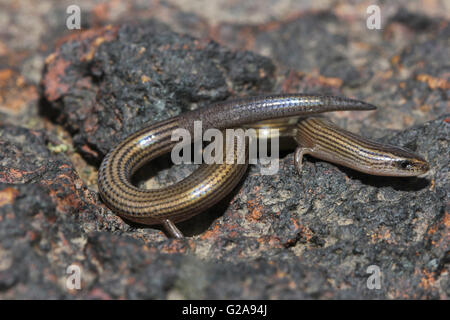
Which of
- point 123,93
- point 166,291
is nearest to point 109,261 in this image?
point 166,291

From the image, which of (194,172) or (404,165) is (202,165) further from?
(404,165)

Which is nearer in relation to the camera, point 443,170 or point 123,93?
point 443,170

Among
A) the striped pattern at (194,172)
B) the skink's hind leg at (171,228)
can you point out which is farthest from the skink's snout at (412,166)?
the skink's hind leg at (171,228)

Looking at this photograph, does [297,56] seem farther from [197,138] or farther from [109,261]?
[109,261]

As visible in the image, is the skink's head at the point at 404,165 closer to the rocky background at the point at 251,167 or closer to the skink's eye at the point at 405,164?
the skink's eye at the point at 405,164

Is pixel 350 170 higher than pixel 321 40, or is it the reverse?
pixel 321 40

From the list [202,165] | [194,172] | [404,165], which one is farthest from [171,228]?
[404,165]
